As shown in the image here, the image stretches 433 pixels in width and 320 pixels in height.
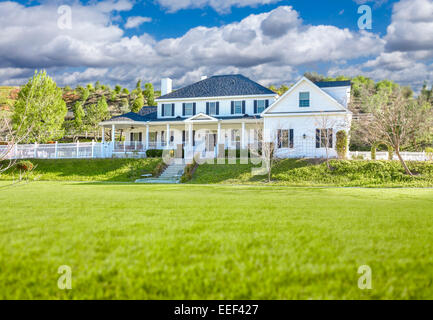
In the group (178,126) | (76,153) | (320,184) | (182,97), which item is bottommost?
(320,184)

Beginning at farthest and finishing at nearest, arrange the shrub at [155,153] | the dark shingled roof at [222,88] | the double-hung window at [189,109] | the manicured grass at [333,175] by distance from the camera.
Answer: the double-hung window at [189,109] → the dark shingled roof at [222,88] → the shrub at [155,153] → the manicured grass at [333,175]

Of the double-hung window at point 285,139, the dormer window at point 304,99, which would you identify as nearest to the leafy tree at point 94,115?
the double-hung window at point 285,139

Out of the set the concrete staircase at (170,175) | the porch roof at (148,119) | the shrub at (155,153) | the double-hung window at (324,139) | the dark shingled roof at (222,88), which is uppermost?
the dark shingled roof at (222,88)

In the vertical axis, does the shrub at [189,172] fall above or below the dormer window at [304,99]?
below

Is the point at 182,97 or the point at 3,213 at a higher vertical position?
the point at 182,97

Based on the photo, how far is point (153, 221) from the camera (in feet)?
19.1

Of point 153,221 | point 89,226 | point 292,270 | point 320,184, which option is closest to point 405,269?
point 292,270

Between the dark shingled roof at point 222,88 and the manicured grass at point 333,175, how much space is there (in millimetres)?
10122

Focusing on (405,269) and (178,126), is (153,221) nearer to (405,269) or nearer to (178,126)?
(405,269)

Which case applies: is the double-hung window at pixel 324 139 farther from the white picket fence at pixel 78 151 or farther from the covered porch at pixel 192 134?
the white picket fence at pixel 78 151

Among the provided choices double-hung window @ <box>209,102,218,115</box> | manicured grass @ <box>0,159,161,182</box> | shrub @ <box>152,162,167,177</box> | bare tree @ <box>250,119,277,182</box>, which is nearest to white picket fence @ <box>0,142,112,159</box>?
manicured grass @ <box>0,159,161,182</box>

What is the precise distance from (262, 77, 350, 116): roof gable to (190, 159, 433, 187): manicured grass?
192 inches

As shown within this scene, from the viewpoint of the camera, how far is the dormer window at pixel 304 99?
25.8 m
